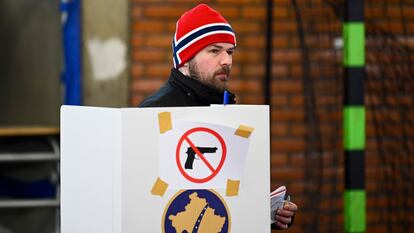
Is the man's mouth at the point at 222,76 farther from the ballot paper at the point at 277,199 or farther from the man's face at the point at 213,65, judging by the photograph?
the ballot paper at the point at 277,199

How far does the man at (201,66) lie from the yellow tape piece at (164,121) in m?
0.59

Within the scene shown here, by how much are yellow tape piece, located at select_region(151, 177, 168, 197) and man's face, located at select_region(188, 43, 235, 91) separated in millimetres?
820

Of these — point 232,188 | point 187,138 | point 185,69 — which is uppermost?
point 185,69

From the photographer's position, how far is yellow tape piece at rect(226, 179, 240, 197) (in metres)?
3.01

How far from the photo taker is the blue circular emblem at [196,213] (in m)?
2.99

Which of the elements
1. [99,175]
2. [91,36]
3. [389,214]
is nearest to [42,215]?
[91,36]

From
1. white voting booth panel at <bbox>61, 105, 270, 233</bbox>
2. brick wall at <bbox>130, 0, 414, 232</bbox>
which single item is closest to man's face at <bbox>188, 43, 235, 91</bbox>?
white voting booth panel at <bbox>61, 105, 270, 233</bbox>

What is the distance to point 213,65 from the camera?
3754mm

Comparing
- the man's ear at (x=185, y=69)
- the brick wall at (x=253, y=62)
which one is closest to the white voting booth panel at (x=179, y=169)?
the man's ear at (x=185, y=69)

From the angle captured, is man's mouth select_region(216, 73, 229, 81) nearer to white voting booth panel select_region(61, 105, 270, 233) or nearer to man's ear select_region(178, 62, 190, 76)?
man's ear select_region(178, 62, 190, 76)

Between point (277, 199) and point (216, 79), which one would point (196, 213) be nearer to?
point (277, 199)

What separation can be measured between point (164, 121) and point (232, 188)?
0.86 ft

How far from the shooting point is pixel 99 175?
121 inches

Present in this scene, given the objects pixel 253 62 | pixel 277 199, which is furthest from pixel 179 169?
pixel 253 62
